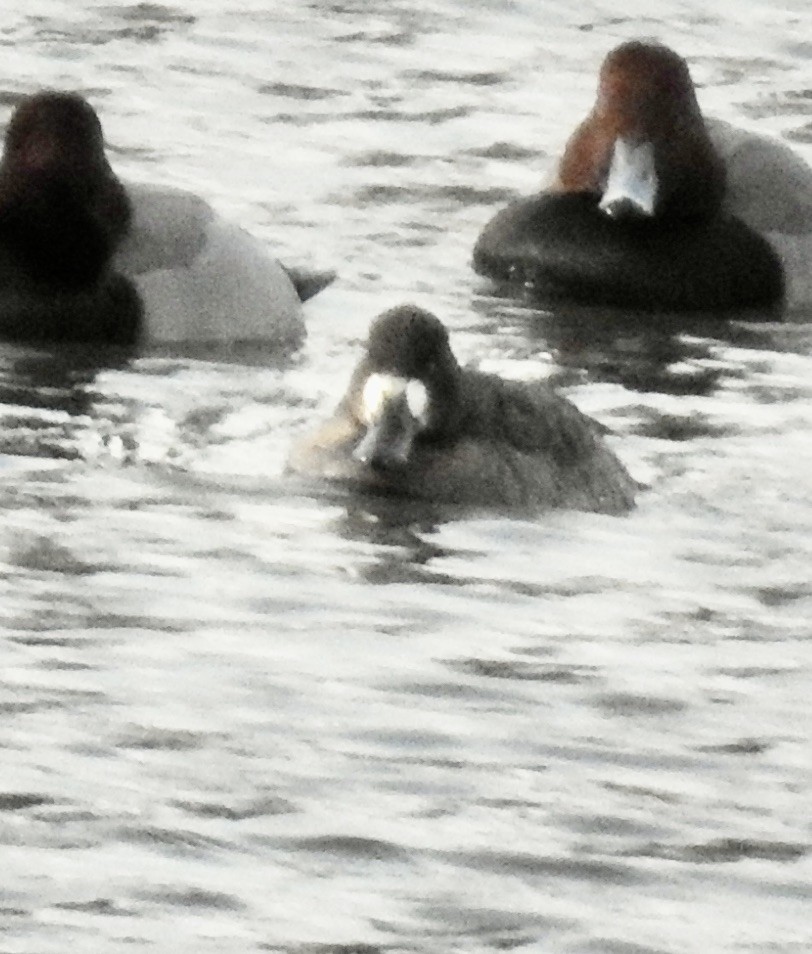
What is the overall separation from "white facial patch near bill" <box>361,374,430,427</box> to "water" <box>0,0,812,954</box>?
0.81 ft

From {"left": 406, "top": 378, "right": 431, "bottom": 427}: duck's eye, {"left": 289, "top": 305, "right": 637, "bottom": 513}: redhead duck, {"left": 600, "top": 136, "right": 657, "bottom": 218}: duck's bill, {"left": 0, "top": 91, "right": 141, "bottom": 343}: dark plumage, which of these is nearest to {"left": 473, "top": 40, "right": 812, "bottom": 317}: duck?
{"left": 600, "top": 136, "right": 657, "bottom": 218}: duck's bill

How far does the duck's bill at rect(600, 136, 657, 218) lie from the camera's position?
550 inches

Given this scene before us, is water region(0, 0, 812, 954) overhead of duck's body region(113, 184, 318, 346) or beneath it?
beneath

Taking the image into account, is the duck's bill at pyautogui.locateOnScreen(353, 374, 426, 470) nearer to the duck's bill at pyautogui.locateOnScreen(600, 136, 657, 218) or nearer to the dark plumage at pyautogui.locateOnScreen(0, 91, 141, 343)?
the dark plumage at pyautogui.locateOnScreen(0, 91, 141, 343)

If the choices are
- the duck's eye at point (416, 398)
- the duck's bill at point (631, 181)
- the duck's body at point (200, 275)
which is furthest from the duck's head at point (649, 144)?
the duck's eye at point (416, 398)

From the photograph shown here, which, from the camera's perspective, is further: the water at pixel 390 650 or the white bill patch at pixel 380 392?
the white bill patch at pixel 380 392

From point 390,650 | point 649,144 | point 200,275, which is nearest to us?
point 390,650

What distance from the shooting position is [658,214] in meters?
14.1

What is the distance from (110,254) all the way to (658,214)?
2187mm

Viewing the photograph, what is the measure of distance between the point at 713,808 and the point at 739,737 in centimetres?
48

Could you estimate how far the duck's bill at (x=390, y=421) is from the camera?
406 inches

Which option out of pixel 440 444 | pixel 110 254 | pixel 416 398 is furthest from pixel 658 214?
pixel 416 398

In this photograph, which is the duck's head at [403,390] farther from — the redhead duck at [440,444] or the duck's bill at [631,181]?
the duck's bill at [631,181]

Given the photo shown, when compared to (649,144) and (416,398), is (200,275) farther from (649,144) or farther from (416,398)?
(416,398)
